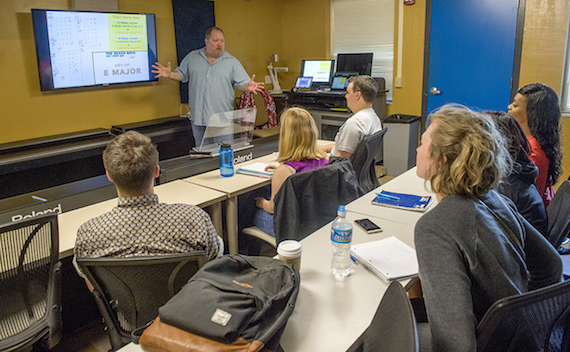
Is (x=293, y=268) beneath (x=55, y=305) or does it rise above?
above

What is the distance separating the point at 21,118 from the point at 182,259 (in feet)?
11.5

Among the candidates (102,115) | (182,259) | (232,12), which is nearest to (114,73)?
(102,115)

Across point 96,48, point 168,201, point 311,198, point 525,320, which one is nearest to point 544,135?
point 311,198

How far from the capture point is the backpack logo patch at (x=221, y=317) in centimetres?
98

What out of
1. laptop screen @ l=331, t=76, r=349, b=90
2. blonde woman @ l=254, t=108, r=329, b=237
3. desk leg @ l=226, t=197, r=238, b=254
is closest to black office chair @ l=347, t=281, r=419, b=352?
blonde woman @ l=254, t=108, r=329, b=237

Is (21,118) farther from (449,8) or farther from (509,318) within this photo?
(449,8)

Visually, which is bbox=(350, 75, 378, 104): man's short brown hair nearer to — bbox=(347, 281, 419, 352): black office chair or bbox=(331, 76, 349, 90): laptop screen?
bbox=(331, 76, 349, 90): laptop screen

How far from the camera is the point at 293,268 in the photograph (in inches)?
50.1

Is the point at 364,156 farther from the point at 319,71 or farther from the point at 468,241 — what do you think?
the point at 319,71

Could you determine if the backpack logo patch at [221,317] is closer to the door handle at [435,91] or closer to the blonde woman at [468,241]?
the blonde woman at [468,241]

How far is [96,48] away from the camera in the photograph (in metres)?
4.19

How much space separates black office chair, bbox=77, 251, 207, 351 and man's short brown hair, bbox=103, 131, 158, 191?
0.35 m

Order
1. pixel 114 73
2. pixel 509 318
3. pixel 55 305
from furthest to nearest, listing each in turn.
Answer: pixel 114 73
pixel 55 305
pixel 509 318

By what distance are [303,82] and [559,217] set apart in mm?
4354
